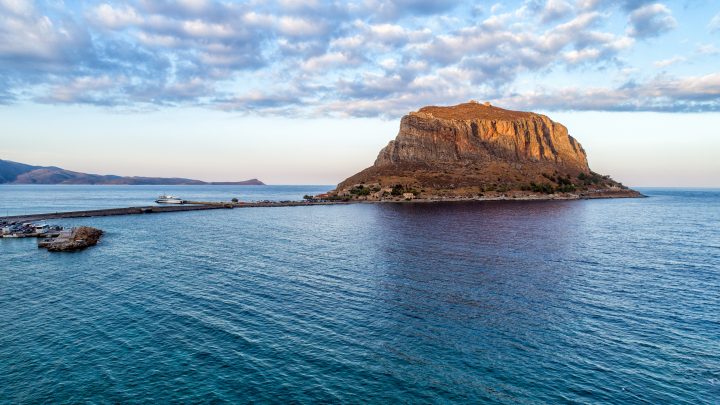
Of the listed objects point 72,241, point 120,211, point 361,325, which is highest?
point 120,211

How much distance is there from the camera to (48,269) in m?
60.1

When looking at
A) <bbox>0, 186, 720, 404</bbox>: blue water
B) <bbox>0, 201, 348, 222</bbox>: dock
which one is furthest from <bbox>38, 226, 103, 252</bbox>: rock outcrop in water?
<bbox>0, 201, 348, 222</bbox>: dock

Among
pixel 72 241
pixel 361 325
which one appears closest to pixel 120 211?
pixel 72 241

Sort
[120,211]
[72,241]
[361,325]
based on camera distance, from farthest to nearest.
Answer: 1. [120,211]
2. [72,241]
3. [361,325]

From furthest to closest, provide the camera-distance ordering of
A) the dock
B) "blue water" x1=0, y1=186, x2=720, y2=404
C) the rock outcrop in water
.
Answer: the dock, the rock outcrop in water, "blue water" x1=0, y1=186, x2=720, y2=404

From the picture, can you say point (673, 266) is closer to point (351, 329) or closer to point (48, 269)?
point (351, 329)

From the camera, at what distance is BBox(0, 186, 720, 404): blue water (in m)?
27.2

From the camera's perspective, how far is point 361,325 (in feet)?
123

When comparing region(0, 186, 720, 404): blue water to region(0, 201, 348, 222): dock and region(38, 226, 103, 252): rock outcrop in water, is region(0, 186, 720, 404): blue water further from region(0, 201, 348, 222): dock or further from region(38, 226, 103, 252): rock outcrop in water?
region(0, 201, 348, 222): dock

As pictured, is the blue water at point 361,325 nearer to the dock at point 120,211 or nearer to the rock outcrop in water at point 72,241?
the rock outcrop in water at point 72,241

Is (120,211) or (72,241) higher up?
(120,211)

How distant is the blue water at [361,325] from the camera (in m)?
27.2

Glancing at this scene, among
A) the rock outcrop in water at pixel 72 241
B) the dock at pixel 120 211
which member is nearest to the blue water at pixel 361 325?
the rock outcrop in water at pixel 72 241

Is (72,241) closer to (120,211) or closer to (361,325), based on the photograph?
(361,325)
